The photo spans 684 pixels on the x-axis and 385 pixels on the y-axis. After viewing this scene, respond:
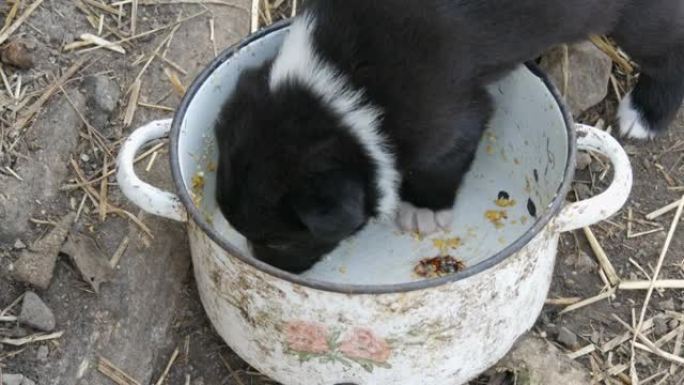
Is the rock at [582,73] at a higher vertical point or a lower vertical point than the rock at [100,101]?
lower

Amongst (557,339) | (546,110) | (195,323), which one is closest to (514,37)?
(546,110)

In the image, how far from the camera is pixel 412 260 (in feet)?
10.0

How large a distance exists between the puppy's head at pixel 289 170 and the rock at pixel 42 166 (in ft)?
2.04

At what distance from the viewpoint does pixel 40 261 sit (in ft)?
8.86

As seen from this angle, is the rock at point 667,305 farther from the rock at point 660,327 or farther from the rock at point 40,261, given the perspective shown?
the rock at point 40,261

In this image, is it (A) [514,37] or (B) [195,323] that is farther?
(B) [195,323]

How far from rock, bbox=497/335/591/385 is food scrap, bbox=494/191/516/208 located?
0.44 metres

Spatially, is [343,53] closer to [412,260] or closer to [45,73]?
[412,260]

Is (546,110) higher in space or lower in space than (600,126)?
higher

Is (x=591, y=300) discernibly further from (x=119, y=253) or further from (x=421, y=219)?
(x=119, y=253)

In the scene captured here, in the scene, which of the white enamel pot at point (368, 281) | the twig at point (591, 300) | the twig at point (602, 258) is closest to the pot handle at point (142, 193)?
the white enamel pot at point (368, 281)

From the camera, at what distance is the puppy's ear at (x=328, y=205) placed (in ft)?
7.63

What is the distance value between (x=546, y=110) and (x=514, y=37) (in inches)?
9.4

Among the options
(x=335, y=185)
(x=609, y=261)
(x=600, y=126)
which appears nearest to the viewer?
(x=335, y=185)
